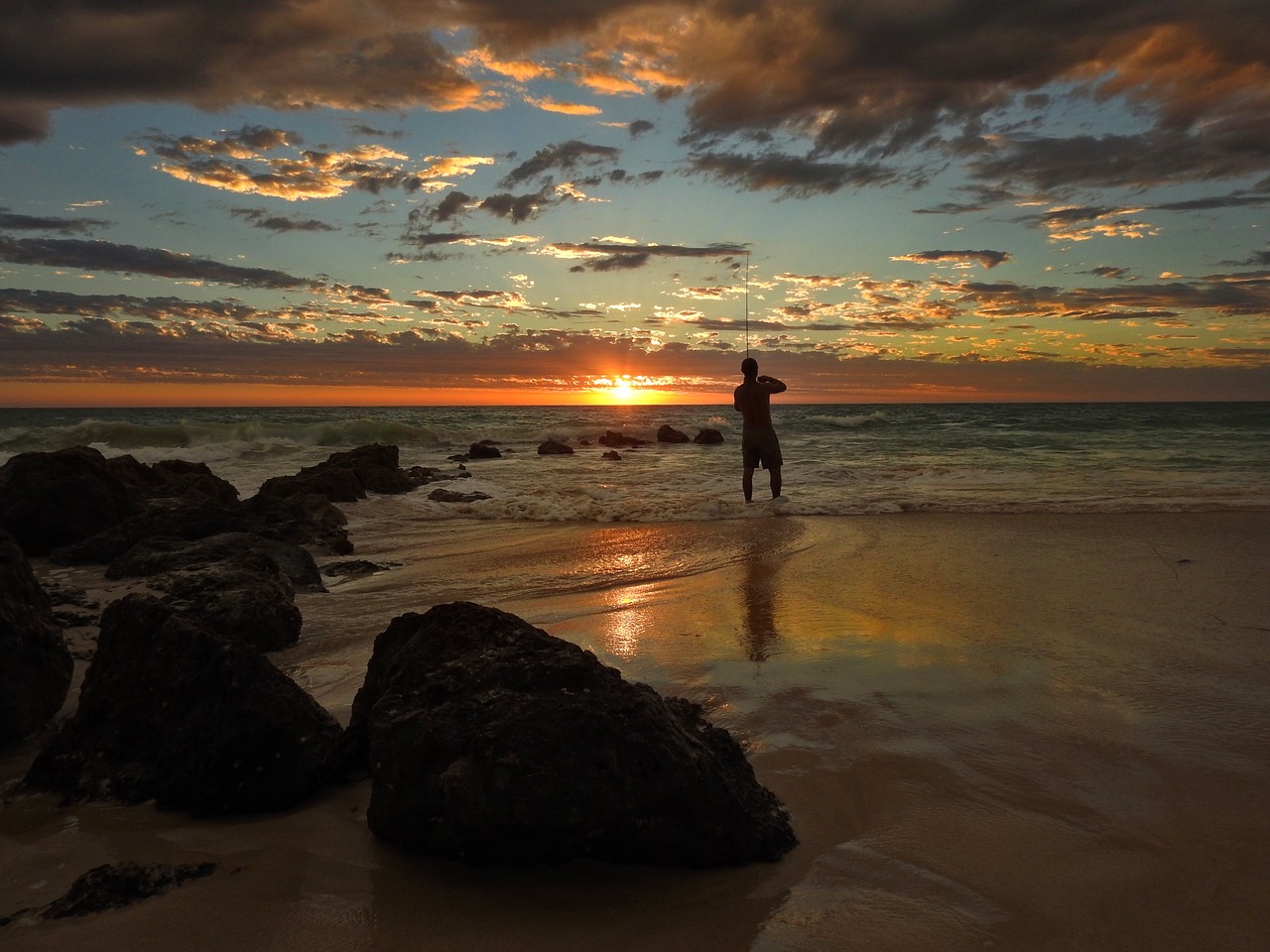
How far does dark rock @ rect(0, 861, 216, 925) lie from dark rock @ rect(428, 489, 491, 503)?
10.4 meters

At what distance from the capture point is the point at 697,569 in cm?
694

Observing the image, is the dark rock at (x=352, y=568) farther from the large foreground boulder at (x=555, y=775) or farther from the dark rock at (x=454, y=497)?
the dark rock at (x=454, y=497)

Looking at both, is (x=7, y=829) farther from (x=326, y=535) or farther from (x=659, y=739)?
(x=326, y=535)

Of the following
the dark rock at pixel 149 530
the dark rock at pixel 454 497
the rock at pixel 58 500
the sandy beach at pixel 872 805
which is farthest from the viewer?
the dark rock at pixel 454 497

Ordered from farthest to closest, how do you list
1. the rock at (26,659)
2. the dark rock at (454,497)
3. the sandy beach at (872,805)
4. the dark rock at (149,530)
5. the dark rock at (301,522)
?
the dark rock at (454,497) < the dark rock at (301,522) < the dark rock at (149,530) < the rock at (26,659) < the sandy beach at (872,805)

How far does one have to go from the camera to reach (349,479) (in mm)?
12742

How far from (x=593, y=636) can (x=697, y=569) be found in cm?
230

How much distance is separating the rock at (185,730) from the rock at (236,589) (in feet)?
2.72

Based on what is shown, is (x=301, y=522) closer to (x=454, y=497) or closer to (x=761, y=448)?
(x=454, y=497)

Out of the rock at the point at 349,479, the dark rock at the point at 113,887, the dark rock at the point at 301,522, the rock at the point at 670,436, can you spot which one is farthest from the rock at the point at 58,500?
the rock at the point at 670,436

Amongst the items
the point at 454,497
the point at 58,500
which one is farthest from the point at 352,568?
the point at 454,497

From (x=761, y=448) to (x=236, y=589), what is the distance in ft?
26.7

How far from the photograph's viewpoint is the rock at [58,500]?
7547 mm

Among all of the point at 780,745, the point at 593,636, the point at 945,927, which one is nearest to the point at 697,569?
the point at 593,636
